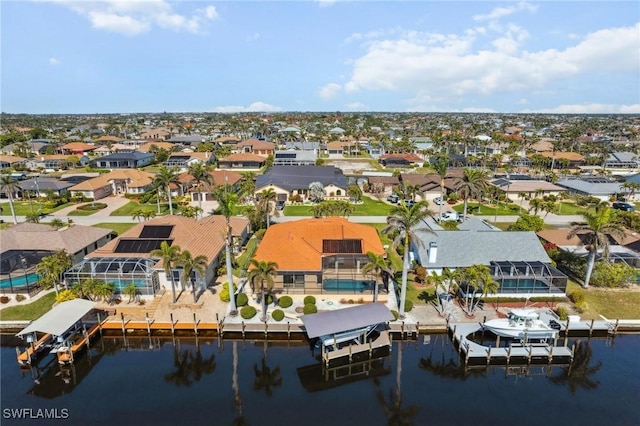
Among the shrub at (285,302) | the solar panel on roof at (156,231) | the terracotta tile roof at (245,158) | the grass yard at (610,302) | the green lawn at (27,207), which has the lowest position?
the grass yard at (610,302)

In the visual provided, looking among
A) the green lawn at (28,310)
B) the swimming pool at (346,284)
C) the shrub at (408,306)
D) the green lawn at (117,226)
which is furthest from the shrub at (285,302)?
the green lawn at (117,226)

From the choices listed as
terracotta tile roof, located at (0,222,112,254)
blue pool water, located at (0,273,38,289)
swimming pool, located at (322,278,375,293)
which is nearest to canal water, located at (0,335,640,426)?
swimming pool, located at (322,278,375,293)

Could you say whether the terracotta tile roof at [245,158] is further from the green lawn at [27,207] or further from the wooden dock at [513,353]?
the wooden dock at [513,353]

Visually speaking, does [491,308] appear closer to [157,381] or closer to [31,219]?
[157,381]

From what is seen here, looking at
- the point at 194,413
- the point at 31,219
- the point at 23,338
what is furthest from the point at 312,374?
the point at 31,219

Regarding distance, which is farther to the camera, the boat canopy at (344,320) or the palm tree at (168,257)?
the palm tree at (168,257)

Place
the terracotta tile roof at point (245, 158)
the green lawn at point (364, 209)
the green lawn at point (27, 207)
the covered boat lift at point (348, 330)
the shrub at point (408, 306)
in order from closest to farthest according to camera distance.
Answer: the covered boat lift at point (348, 330), the shrub at point (408, 306), the green lawn at point (27, 207), the green lawn at point (364, 209), the terracotta tile roof at point (245, 158)

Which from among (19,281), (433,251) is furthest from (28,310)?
(433,251)

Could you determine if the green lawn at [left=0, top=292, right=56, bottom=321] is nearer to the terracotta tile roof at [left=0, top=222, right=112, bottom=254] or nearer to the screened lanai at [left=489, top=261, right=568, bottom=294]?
the terracotta tile roof at [left=0, top=222, right=112, bottom=254]
